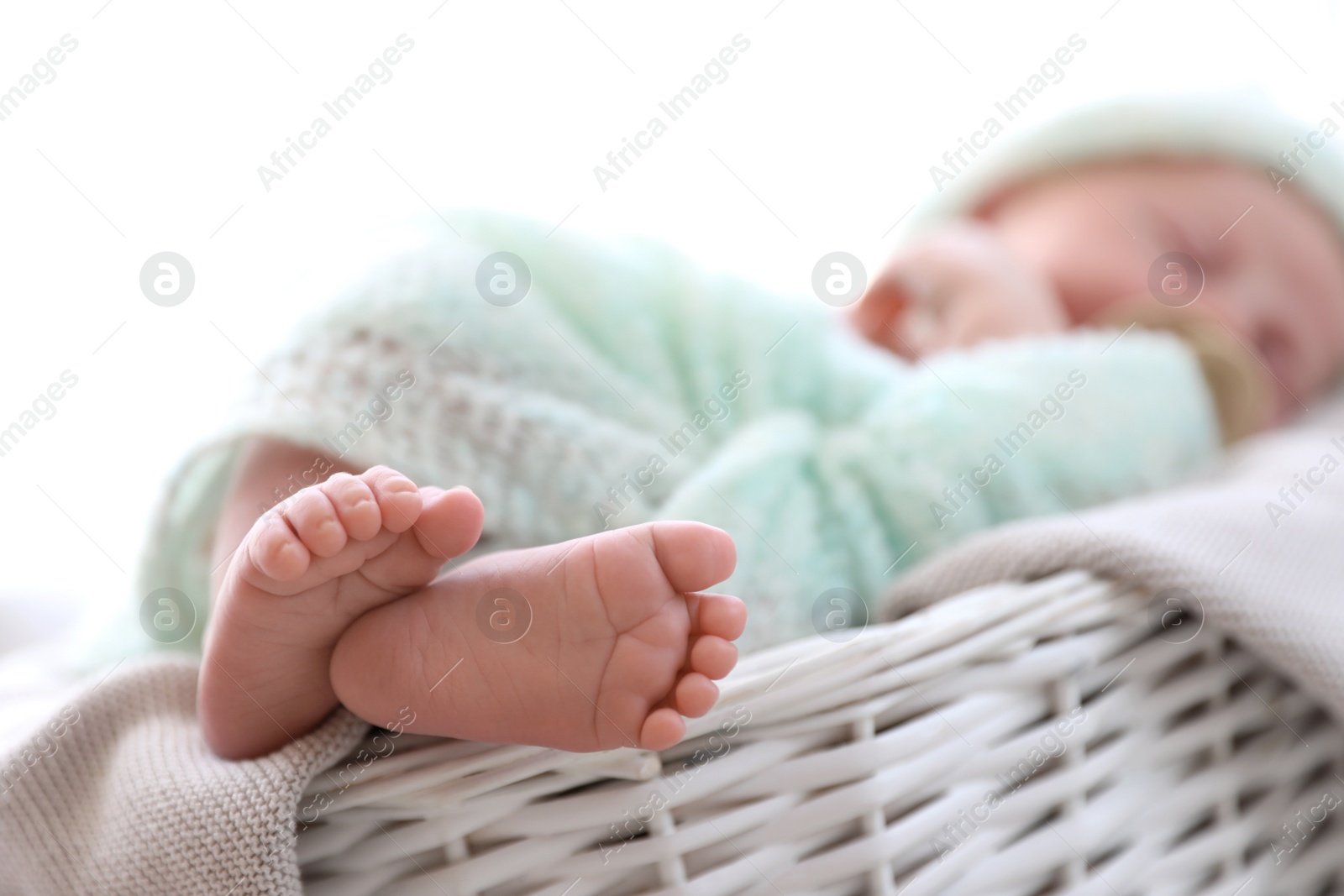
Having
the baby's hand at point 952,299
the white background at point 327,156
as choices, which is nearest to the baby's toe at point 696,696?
the white background at point 327,156

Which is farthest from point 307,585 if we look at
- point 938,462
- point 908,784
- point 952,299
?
point 952,299

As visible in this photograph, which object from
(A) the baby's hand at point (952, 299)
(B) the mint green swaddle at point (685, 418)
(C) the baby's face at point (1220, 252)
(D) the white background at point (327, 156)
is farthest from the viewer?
(C) the baby's face at point (1220, 252)

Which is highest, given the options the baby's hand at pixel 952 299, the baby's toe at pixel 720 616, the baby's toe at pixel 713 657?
the baby's hand at pixel 952 299

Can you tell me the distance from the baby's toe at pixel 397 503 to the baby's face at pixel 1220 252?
103cm

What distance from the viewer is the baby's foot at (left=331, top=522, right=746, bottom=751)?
44 cm

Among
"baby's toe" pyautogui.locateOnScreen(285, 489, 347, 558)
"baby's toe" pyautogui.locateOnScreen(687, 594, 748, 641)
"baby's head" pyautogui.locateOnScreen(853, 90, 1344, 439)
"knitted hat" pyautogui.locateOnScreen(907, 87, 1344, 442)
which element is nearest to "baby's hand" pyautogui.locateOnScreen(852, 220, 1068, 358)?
"baby's head" pyautogui.locateOnScreen(853, 90, 1344, 439)

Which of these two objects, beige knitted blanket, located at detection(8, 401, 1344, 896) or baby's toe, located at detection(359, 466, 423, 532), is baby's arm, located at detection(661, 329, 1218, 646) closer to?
beige knitted blanket, located at detection(8, 401, 1344, 896)

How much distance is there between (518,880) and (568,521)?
0.22 m

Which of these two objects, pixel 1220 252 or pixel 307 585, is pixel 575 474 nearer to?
pixel 307 585

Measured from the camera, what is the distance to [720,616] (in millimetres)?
446

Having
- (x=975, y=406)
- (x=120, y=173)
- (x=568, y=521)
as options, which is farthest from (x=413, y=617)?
(x=120, y=173)

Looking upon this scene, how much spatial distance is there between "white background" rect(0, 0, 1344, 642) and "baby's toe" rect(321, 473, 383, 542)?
0.81ft

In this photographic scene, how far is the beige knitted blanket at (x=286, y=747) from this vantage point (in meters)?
0.44

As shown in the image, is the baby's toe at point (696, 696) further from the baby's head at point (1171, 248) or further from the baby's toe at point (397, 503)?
the baby's head at point (1171, 248)
